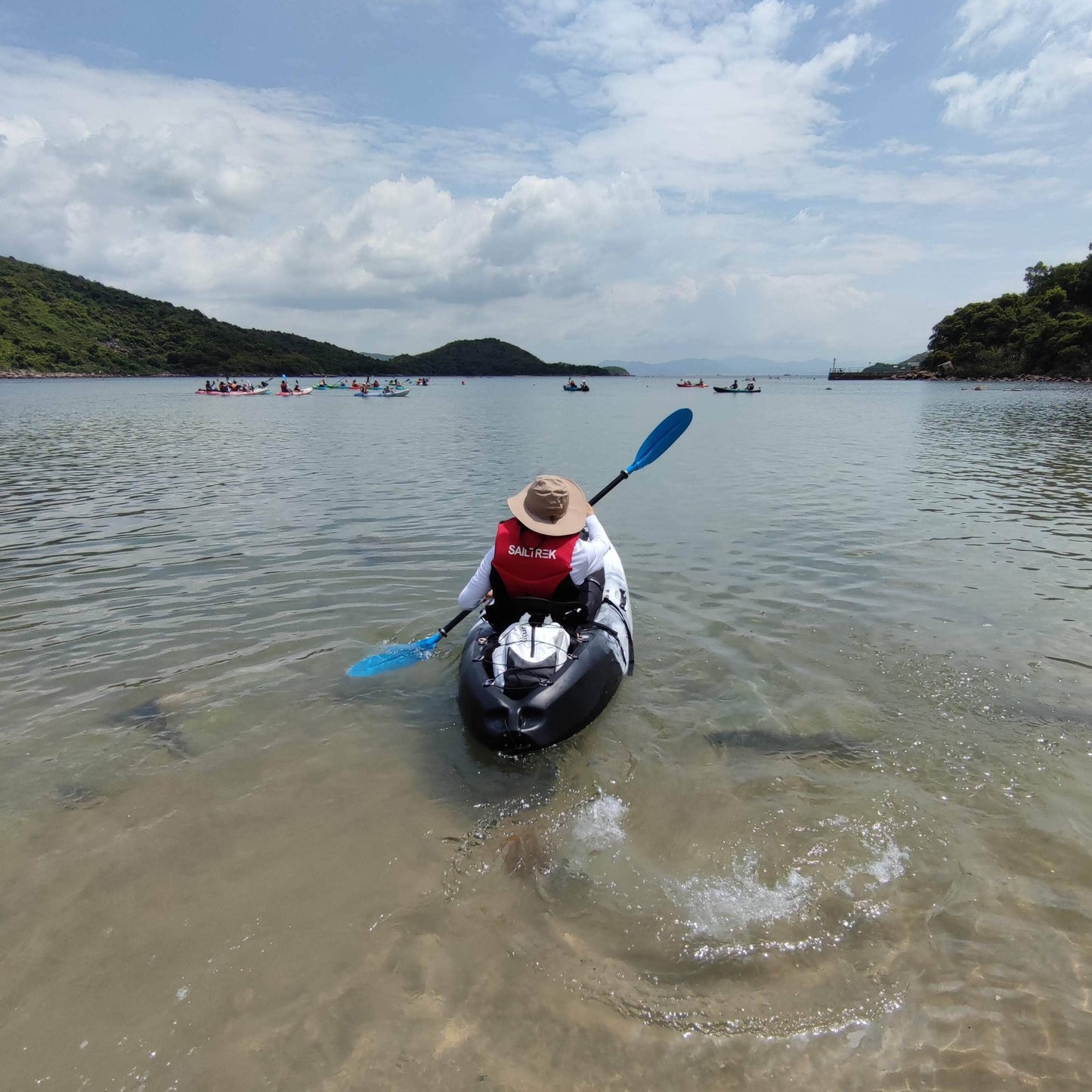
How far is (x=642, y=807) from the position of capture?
4.56 m

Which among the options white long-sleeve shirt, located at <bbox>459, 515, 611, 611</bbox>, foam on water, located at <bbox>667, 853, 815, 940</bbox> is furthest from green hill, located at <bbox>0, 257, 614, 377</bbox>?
foam on water, located at <bbox>667, 853, 815, 940</bbox>

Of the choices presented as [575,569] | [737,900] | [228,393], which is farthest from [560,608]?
[228,393]

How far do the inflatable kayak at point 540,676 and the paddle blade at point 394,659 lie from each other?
3.91ft

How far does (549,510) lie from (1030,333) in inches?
3940

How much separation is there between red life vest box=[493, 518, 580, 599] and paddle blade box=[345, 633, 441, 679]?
1.60 metres

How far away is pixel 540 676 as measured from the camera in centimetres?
505

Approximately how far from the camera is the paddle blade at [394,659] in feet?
21.4

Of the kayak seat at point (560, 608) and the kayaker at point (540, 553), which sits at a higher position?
the kayaker at point (540, 553)

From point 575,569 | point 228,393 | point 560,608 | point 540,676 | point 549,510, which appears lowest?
point 228,393

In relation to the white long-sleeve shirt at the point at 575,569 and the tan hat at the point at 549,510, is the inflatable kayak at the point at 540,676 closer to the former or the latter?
the white long-sleeve shirt at the point at 575,569

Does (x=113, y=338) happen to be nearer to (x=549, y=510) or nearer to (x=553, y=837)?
(x=549, y=510)

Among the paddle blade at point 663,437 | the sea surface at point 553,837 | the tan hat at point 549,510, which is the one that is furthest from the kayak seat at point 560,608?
the paddle blade at point 663,437

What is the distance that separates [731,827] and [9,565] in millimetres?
10674

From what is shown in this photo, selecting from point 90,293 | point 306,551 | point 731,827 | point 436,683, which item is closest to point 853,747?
point 731,827
